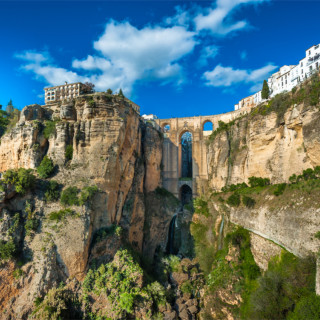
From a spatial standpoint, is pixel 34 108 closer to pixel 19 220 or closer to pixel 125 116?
pixel 125 116

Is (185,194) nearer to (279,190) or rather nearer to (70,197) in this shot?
(279,190)

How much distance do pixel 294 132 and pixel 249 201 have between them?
705 cm

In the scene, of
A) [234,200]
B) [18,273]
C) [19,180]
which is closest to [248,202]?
[234,200]

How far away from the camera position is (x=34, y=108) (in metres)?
26.8

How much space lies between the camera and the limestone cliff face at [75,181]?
17.8 metres

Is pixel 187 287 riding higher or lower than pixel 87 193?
lower

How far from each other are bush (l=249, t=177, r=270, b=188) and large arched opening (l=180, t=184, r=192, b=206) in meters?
13.8

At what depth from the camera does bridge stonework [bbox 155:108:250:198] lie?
34812 millimetres

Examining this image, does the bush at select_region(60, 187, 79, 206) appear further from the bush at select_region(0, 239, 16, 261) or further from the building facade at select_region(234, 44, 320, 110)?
the building facade at select_region(234, 44, 320, 110)

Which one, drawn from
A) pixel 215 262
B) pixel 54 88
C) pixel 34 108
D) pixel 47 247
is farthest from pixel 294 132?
pixel 54 88

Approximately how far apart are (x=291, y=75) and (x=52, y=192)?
37.5 meters

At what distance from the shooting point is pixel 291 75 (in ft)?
122

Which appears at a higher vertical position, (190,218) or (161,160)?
(161,160)

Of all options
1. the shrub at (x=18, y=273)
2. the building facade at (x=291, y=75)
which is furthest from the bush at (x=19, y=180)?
the building facade at (x=291, y=75)
